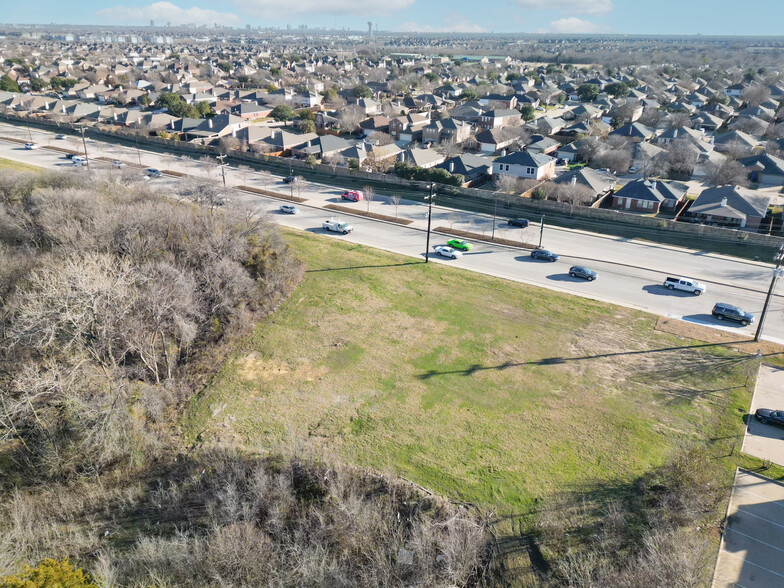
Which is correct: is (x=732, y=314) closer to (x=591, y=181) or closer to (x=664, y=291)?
(x=664, y=291)

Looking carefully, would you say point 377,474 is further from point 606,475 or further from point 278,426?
point 606,475

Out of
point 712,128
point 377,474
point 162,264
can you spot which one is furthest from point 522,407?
point 712,128

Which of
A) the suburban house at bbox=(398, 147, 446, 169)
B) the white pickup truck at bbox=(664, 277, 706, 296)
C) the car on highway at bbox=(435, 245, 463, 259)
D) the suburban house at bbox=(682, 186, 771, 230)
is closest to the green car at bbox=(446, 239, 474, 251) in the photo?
the car on highway at bbox=(435, 245, 463, 259)

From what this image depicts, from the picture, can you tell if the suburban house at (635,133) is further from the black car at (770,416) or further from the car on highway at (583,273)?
the black car at (770,416)

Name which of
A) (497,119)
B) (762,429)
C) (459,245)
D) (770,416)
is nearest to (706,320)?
(770,416)

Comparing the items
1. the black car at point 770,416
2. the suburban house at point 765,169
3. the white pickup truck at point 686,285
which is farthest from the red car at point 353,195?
the suburban house at point 765,169
